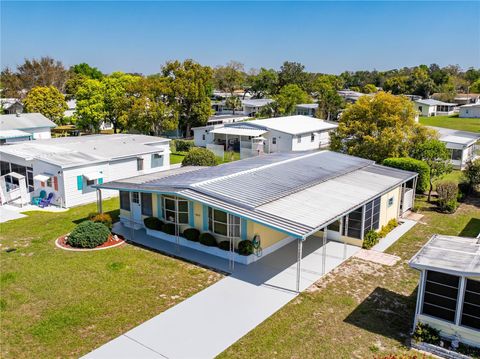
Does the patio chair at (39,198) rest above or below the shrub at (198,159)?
below

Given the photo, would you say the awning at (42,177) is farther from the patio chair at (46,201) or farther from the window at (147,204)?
the window at (147,204)

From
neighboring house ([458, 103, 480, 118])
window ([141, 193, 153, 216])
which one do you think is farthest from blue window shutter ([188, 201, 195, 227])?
neighboring house ([458, 103, 480, 118])

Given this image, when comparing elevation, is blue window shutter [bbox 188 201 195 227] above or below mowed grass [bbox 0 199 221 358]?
above

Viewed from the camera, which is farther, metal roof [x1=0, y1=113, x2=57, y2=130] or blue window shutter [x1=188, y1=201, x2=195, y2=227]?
metal roof [x1=0, y1=113, x2=57, y2=130]

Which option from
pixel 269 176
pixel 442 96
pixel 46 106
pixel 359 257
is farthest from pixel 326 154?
pixel 442 96

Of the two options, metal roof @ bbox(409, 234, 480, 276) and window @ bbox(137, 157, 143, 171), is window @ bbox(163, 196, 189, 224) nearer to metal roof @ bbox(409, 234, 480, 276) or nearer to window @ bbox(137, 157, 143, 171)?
metal roof @ bbox(409, 234, 480, 276)

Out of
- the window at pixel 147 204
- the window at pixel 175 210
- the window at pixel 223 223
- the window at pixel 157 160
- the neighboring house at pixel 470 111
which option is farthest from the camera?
the neighboring house at pixel 470 111

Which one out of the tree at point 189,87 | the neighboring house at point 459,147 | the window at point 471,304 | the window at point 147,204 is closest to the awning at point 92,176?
the window at point 147,204
